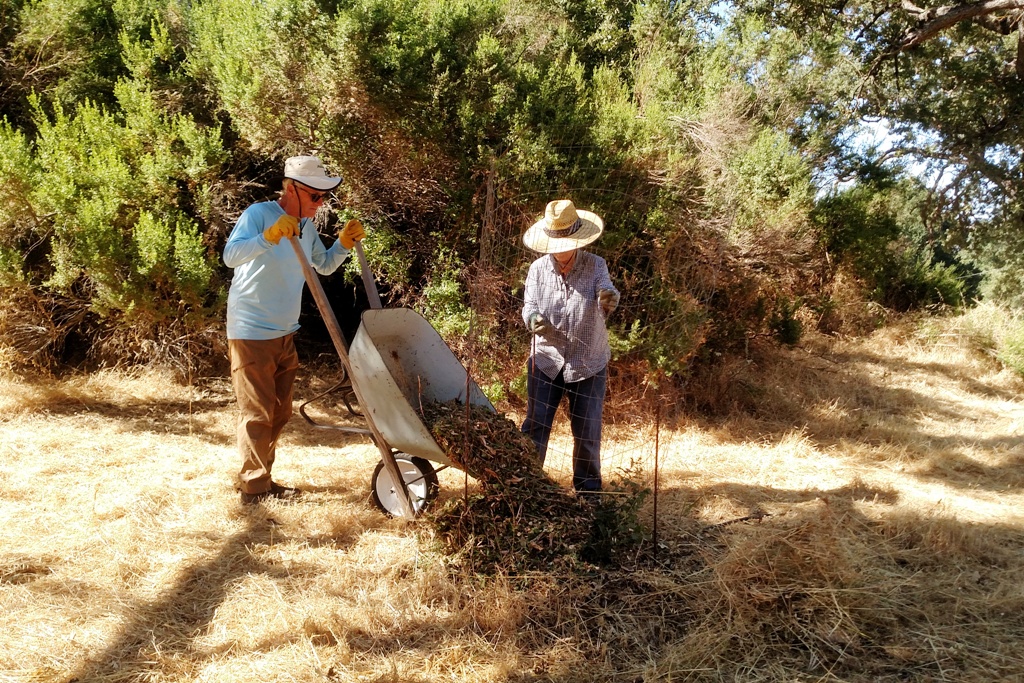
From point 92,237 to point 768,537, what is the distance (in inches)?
196

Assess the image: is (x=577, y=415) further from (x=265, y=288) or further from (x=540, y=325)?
(x=265, y=288)

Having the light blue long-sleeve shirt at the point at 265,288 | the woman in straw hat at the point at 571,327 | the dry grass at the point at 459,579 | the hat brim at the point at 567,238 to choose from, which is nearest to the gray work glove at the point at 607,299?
the woman in straw hat at the point at 571,327

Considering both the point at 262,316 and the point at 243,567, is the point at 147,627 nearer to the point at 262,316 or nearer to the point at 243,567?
the point at 243,567

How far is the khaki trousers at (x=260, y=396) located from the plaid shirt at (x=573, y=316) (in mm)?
1363

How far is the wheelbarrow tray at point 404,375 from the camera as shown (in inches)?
130

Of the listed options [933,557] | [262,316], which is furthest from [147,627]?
[933,557]

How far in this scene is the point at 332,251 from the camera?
3.93 m

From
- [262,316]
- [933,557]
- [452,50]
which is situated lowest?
[933,557]

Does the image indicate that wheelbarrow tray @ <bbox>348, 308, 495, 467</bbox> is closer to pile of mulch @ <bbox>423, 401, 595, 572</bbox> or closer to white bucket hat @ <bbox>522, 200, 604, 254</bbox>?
pile of mulch @ <bbox>423, 401, 595, 572</bbox>

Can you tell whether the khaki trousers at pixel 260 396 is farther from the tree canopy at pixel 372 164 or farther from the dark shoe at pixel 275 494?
the tree canopy at pixel 372 164

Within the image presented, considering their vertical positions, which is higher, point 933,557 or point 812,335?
point 933,557

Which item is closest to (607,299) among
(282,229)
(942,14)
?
(282,229)

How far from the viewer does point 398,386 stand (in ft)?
11.1

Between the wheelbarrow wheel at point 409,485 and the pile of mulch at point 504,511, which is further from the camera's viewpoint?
the wheelbarrow wheel at point 409,485
